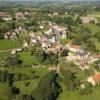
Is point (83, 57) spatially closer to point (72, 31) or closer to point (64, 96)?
point (64, 96)

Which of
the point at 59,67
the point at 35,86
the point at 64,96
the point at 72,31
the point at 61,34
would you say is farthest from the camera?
the point at 72,31

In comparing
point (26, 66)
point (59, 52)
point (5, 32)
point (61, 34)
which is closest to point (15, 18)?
point (5, 32)

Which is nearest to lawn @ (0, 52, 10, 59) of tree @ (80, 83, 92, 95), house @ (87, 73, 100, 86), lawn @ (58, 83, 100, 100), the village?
the village

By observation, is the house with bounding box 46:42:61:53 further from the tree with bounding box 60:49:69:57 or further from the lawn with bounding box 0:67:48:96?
the lawn with bounding box 0:67:48:96

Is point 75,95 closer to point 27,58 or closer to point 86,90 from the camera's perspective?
point 86,90

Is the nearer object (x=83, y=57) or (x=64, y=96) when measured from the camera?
(x=64, y=96)

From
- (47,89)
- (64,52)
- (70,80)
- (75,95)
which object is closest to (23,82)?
(47,89)
